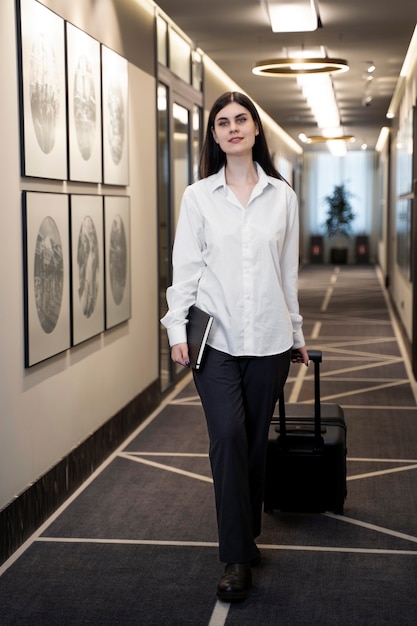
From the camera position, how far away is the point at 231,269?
360 centimetres

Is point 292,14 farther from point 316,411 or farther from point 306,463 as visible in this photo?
point 306,463

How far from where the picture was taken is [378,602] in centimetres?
368

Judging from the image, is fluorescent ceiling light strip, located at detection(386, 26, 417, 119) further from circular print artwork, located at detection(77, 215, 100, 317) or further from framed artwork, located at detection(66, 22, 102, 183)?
circular print artwork, located at detection(77, 215, 100, 317)

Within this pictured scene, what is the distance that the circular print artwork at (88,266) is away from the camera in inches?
211

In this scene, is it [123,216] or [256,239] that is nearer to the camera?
[256,239]

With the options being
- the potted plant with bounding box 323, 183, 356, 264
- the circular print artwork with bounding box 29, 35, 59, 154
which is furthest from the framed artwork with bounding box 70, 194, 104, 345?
the potted plant with bounding box 323, 183, 356, 264

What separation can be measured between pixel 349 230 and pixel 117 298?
77.3 ft

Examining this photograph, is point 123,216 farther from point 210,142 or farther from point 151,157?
point 210,142

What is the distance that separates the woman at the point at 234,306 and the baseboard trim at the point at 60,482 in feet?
3.47

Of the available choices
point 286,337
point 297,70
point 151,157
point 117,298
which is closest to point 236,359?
point 286,337

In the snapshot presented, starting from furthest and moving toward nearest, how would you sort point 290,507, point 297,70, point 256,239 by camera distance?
point 297,70
point 290,507
point 256,239

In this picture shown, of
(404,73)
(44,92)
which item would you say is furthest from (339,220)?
(44,92)

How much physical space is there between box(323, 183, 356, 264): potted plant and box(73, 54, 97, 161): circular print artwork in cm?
2312

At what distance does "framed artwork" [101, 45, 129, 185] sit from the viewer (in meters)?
5.88
